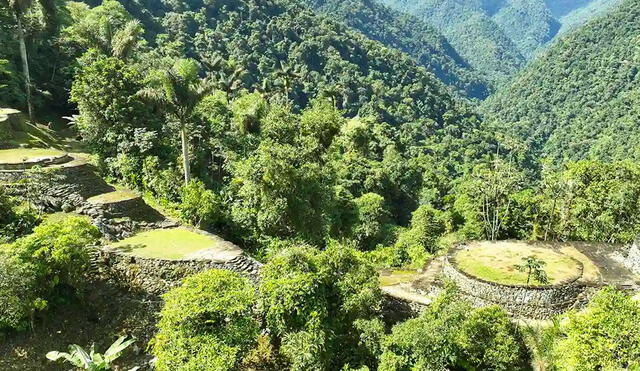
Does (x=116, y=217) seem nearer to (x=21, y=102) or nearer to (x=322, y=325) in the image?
(x=322, y=325)

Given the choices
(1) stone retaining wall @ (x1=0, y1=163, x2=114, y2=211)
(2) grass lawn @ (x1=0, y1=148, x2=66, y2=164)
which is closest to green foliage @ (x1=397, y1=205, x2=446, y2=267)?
(1) stone retaining wall @ (x1=0, y1=163, x2=114, y2=211)

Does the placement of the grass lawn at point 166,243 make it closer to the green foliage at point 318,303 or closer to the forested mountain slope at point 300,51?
the green foliage at point 318,303

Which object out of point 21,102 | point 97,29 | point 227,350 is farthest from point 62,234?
point 97,29

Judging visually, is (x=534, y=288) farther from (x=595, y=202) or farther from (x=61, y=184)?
(x=61, y=184)

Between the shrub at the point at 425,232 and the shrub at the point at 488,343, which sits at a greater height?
the shrub at the point at 488,343

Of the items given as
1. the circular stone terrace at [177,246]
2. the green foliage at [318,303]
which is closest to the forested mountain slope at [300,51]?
the circular stone terrace at [177,246]

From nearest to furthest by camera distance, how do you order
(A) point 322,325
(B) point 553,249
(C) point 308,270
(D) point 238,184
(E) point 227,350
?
(E) point 227,350
(A) point 322,325
(C) point 308,270
(B) point 553,249
(D) point 238,184
